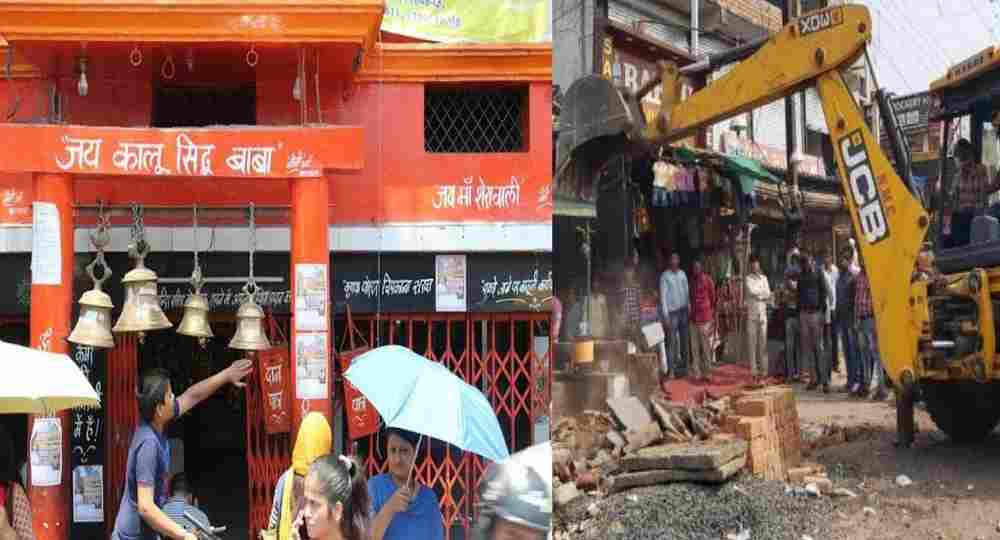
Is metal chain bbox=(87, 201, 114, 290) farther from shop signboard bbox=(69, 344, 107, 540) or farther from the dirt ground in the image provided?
the dirt ground

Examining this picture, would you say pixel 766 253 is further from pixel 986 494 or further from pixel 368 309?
pixel 368 309

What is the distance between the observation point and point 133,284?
2.28 metres

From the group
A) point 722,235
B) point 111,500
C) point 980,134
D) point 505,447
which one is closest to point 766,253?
point 722,235

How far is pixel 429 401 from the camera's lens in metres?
2.02

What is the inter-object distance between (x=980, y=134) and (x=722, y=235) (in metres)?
0.45

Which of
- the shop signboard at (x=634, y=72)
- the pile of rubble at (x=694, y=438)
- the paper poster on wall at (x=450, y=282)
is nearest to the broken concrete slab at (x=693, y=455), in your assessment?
the pile of rubble at (x=694, y=438)

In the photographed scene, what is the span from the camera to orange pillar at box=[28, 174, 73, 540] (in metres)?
2.26

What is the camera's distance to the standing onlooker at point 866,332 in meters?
1.44

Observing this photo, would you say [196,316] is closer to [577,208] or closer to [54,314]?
[54,314]

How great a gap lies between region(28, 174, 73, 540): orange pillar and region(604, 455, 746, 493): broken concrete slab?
1533 millimetres

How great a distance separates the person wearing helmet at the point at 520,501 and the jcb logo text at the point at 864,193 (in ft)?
2.31

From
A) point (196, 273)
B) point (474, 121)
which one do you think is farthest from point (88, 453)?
point (474, 121)

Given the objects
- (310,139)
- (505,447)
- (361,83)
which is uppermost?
(361,83)

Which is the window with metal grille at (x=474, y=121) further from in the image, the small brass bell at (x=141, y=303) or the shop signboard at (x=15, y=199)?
the shop signboard at (x=15, y=199)
